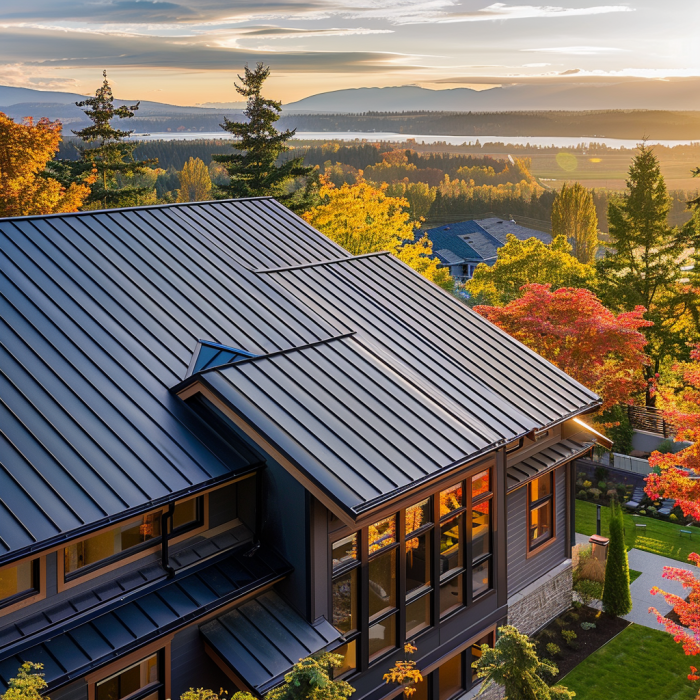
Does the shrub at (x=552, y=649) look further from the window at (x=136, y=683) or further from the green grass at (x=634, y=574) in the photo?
the window at (x=136, y=683)

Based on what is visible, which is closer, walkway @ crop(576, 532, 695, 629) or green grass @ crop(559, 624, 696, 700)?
green grass @ crop(559, 624, 696, 700)

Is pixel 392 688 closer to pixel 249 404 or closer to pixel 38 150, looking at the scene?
pixel 249 404

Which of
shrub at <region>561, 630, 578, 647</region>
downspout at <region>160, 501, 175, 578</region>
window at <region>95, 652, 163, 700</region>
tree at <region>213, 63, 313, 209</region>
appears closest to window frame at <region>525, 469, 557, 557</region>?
shrub at <region>561, 630, 578, 647</region>

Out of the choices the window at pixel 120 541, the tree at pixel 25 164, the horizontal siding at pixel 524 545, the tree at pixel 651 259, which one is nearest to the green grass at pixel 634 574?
the horizontal siding at pixel 524 545

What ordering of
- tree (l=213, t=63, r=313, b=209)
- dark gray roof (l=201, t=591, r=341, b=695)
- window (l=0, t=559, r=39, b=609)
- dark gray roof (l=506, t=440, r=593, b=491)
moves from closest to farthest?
1. window (l=0, t=559, r=39, b=609)
2. dark gray roof (l=201, t=591, r=341, b=695)
3. dark gray roof (l=506, t=440, r=593, b=491)
4. tree (l=213, t=63, r=313, b=209)

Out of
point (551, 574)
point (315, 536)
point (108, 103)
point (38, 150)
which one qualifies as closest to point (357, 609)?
point (315, 536)

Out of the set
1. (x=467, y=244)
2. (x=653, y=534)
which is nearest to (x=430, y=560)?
(x=653, y=534)

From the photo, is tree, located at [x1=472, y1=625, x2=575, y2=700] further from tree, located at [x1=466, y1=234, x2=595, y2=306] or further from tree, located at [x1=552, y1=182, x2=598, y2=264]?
tree, located at [x1=552, y1=182, x2=598, y2=264]

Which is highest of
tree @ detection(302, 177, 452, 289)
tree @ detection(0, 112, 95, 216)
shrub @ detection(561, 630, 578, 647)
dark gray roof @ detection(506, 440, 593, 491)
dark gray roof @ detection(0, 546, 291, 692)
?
tree @ detection(0, 112, 95, 216)

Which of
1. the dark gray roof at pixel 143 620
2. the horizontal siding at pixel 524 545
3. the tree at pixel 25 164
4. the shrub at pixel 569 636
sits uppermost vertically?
the tree at pixel 25 164
